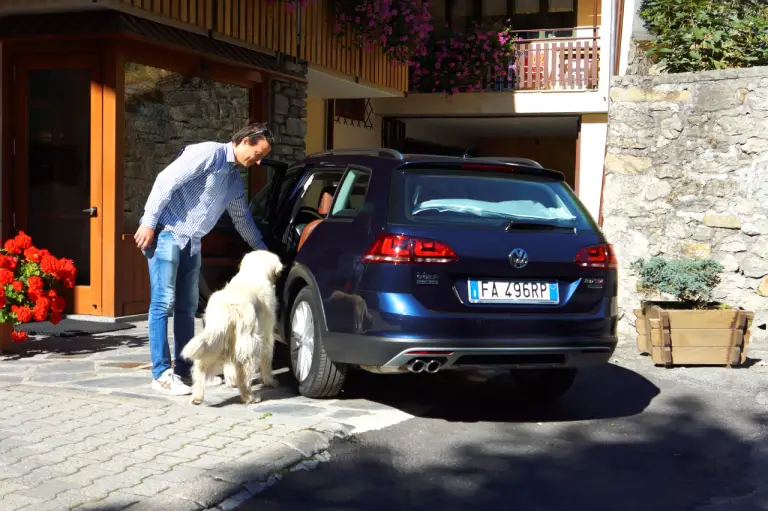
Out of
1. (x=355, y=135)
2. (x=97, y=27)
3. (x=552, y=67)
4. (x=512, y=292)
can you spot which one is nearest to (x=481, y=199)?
(x=512, y=292)

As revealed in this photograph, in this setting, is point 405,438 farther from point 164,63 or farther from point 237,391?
point 164,63

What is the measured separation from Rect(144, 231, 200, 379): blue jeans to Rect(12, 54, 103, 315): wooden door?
11.8ft

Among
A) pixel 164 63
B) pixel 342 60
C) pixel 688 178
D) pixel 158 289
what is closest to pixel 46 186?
pixel 164 63

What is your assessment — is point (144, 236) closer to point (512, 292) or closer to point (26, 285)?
point (26, 285)

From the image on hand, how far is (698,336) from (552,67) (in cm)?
1382

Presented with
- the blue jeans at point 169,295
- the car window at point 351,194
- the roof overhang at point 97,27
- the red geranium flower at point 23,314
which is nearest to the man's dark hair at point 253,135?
the car window at point 351,194

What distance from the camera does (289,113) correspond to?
13.6m

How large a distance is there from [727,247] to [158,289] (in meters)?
6.37

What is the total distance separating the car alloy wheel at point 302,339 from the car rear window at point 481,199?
1.08 metres

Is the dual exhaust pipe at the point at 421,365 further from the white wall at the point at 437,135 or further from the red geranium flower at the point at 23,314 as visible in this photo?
the white wall at the point at 437,135

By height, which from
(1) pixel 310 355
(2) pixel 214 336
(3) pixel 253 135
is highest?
(3) pixel 253 135

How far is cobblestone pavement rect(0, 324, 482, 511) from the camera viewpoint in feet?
14.1

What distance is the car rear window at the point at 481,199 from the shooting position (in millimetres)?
5895

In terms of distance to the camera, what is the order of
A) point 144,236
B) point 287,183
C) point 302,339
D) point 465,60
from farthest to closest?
point 465,60 < point 287,183 < point 302,339 < point 144,236
